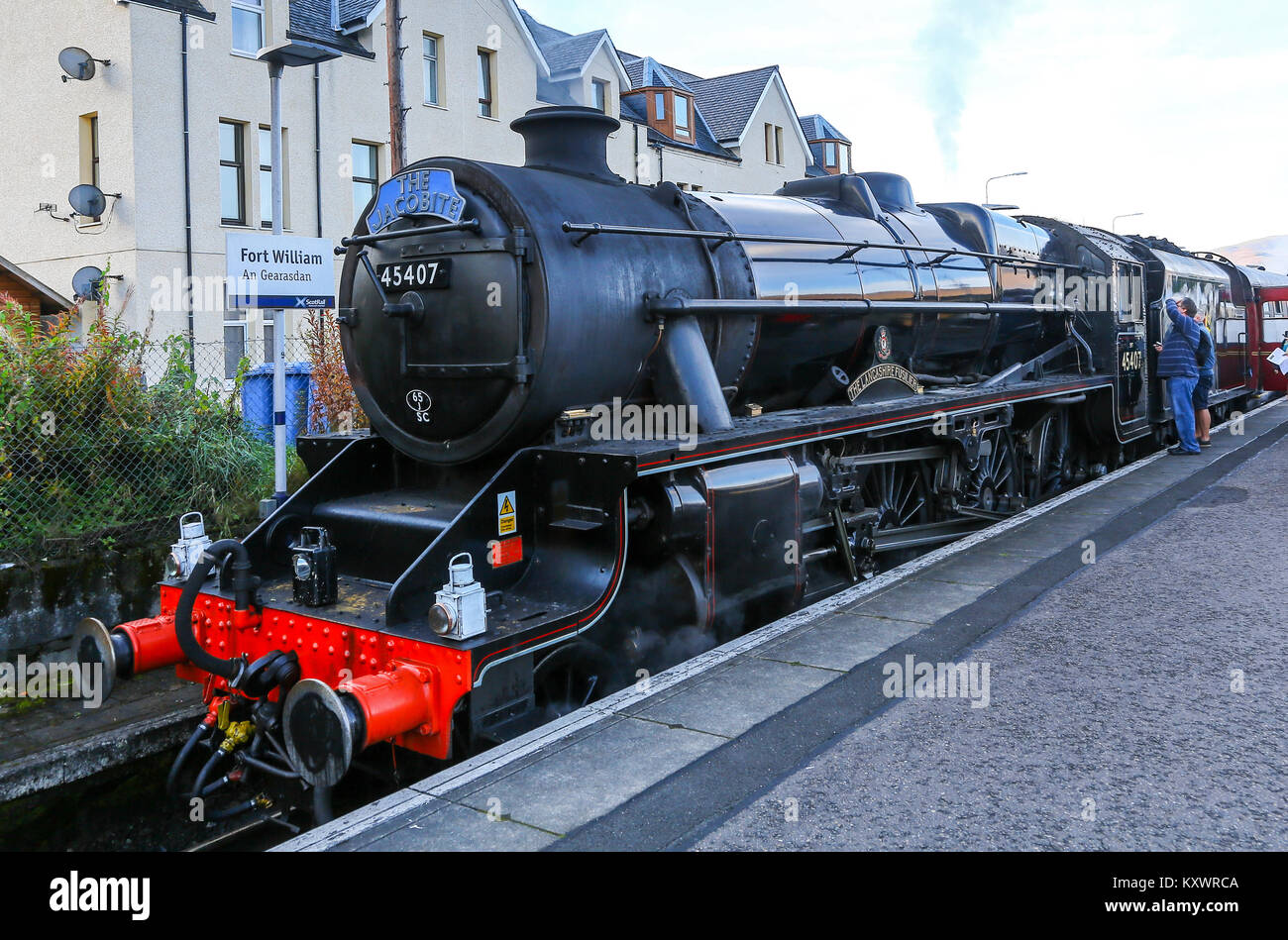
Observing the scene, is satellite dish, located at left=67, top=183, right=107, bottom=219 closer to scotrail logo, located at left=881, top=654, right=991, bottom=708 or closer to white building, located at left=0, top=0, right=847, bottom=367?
white building, located at left=0, top=0, right=847, bottom=367

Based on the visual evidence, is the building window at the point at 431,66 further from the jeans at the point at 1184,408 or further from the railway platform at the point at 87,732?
the railway platform at the point at 87,732

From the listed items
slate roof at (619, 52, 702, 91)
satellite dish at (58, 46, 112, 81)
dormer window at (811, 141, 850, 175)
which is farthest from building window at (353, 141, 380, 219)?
dormer window at (811, 141, 850, 175)

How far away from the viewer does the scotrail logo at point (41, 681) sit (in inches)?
205

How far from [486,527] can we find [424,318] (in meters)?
1.04

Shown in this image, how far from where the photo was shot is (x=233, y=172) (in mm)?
16328

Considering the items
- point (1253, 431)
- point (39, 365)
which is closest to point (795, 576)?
point (39, 365)

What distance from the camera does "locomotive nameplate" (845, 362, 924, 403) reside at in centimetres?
624

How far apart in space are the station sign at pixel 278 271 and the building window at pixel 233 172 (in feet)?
33.7

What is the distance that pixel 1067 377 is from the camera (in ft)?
30.2

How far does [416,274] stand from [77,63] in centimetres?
1382

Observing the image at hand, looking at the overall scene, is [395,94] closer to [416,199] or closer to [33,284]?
[33,284]

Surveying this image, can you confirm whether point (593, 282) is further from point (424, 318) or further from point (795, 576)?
point (795, 576)

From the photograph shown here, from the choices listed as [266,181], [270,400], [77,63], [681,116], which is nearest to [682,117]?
[681,116]
